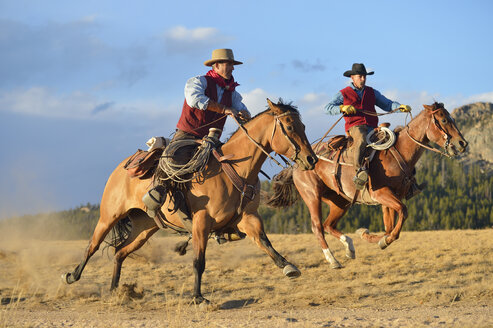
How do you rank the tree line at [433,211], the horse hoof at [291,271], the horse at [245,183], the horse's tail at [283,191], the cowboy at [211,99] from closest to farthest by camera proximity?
the horse at [245,183] → the horse hoof at [291,271] → the cowboy at [211,99] → the horse's tail at [283,191] → the tree line at [433,211]

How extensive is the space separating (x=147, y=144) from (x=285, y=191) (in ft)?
16.5

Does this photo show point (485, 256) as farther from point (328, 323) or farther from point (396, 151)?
point (328, 323)

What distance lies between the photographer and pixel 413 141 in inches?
451

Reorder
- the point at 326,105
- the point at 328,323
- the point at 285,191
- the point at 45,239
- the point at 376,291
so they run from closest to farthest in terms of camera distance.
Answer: the point at 328,323, the point at 376,291, the point at 326,105, the point at 285,191, the point at 45,239

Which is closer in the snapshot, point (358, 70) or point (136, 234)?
point (136, 234)

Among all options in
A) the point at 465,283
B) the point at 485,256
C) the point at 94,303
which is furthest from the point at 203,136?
the point at 485,256

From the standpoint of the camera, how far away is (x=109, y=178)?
1021cm

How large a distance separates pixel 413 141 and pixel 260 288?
13.7ft

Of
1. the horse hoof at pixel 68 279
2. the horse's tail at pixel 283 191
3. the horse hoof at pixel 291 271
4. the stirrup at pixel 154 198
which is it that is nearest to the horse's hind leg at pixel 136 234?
the horse hoof at pixel 68 279

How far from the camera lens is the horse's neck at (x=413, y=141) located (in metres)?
11.4

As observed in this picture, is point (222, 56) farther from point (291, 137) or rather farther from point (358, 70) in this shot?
point (358, 70)

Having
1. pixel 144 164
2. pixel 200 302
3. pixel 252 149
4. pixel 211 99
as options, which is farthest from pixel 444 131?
pixel 200 302

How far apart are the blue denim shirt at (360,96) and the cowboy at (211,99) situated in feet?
9.70

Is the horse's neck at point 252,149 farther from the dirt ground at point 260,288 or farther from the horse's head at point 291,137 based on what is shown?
the dirt ground at point 260,288
